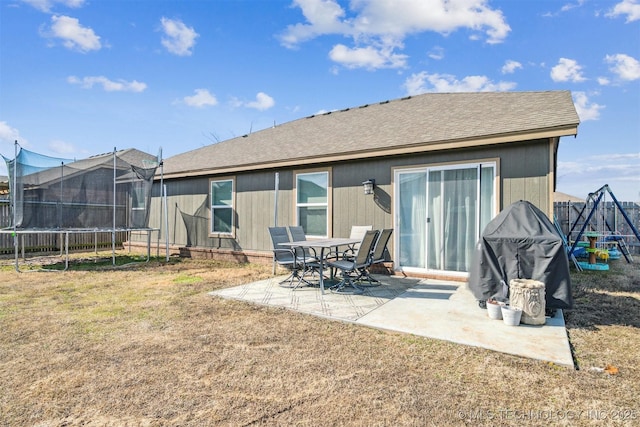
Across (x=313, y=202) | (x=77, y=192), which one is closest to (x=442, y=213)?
(x=313, y=202)

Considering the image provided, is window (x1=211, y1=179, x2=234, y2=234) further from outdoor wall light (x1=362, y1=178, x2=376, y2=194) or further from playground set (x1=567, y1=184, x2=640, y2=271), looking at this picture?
playground set (x1=567, y1=184, x2=640, y2=271)

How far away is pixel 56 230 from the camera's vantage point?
753 cm

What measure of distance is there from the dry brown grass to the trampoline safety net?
14.3 feet

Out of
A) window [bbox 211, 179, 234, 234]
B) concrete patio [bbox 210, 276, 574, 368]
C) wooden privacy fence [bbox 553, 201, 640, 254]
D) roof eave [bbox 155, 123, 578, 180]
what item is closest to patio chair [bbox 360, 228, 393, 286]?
concrete patio [bbox 210, 276, 574, 368]

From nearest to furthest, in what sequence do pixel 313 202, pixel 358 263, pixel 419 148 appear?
pixel 358 263 < pixel 419 148 < pixel 313 202

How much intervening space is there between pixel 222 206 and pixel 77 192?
11.2 feet

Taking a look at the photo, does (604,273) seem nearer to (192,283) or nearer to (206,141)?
(192,283)

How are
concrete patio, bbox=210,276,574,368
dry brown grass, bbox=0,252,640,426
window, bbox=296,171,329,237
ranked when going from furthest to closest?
window, bbox=296,171,329,237 < concrete patio, bbox=210,276,574,368 < dry brown grass, bbox=0,252,640,426

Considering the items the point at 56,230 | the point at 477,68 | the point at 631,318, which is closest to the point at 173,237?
the point at 56,230

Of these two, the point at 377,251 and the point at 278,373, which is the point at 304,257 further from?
the point at 278,373

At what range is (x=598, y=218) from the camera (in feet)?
32.5

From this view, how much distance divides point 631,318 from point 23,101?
16.8 metres

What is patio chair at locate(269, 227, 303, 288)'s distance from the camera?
5.56 meters

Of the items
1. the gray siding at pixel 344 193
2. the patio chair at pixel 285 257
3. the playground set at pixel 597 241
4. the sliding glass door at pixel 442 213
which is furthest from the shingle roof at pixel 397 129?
the playground set at pixel 597 241
